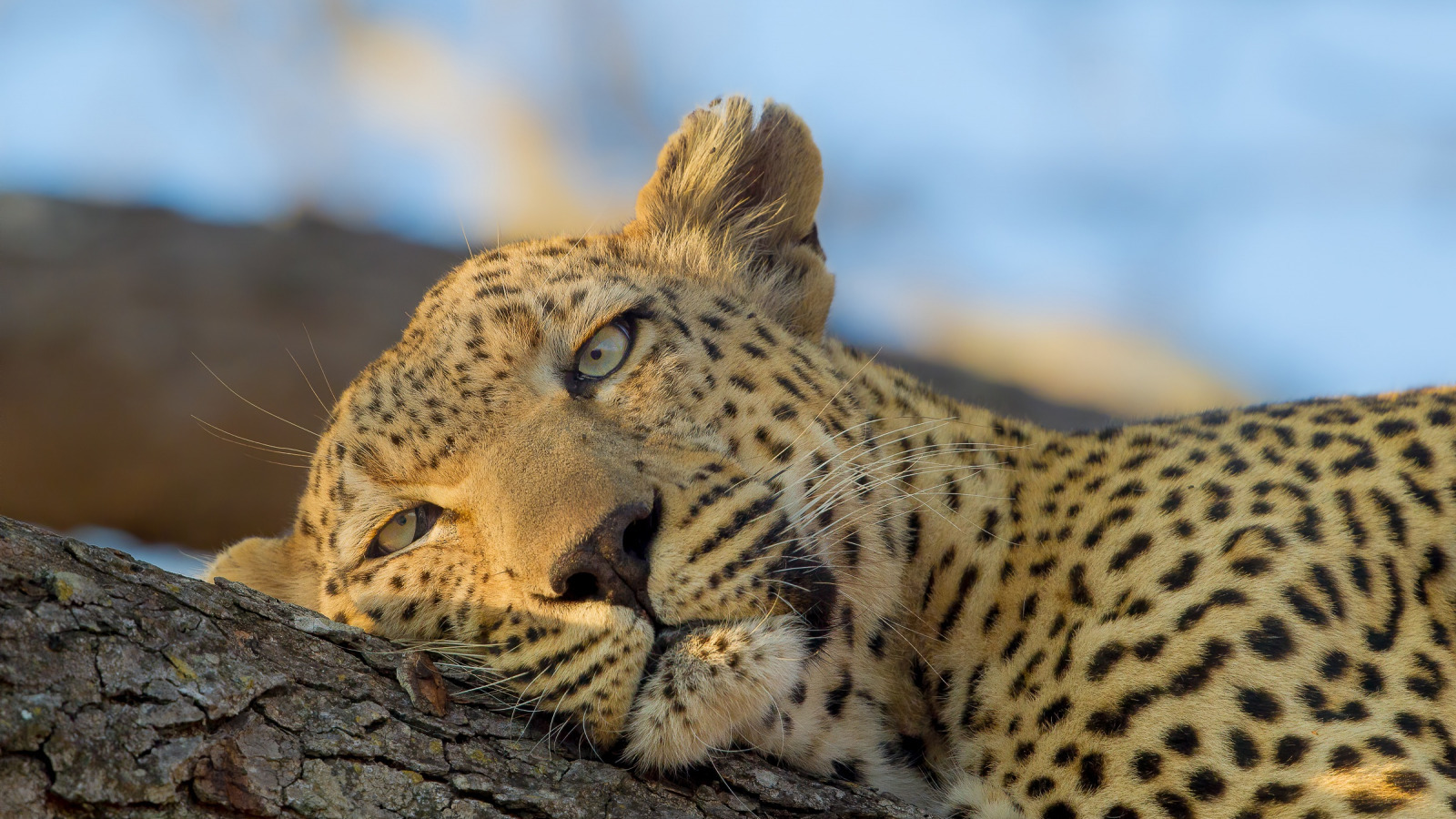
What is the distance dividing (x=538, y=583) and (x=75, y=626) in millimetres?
1135

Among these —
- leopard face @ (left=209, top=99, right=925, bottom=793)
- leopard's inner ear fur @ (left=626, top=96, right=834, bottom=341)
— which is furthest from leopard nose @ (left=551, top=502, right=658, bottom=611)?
leopard's inner ear fur @ (left=626, top=96, right=834, bottom=341)

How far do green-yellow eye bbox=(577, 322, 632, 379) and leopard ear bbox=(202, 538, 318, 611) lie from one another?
1.49m

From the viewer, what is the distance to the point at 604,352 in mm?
4098

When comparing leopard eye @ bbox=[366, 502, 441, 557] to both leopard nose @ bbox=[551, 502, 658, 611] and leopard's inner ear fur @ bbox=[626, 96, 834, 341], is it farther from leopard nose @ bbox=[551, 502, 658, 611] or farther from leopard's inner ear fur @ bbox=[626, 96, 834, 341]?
leopard's inner ear fur @ bbox=[626, 96, 834, 341]

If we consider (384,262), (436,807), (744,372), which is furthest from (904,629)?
(384,262)

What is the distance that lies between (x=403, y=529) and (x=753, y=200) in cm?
199

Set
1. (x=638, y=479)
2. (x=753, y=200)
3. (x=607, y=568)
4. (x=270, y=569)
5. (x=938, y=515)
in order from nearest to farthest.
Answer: (x=607, y=568) → (x=638, y=479) → (x=938, y=515) → (x=270, y=569) → (x=753, y=200)

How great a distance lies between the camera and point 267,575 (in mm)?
4715

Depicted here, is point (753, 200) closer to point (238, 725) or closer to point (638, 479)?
point (638, 479)

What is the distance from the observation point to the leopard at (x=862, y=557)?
127 inches

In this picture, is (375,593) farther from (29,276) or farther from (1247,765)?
(29,276)

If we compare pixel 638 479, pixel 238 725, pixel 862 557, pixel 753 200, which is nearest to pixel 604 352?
pixel 638 479

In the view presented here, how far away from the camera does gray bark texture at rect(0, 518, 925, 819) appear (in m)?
2.41

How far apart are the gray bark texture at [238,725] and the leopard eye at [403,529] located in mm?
836
